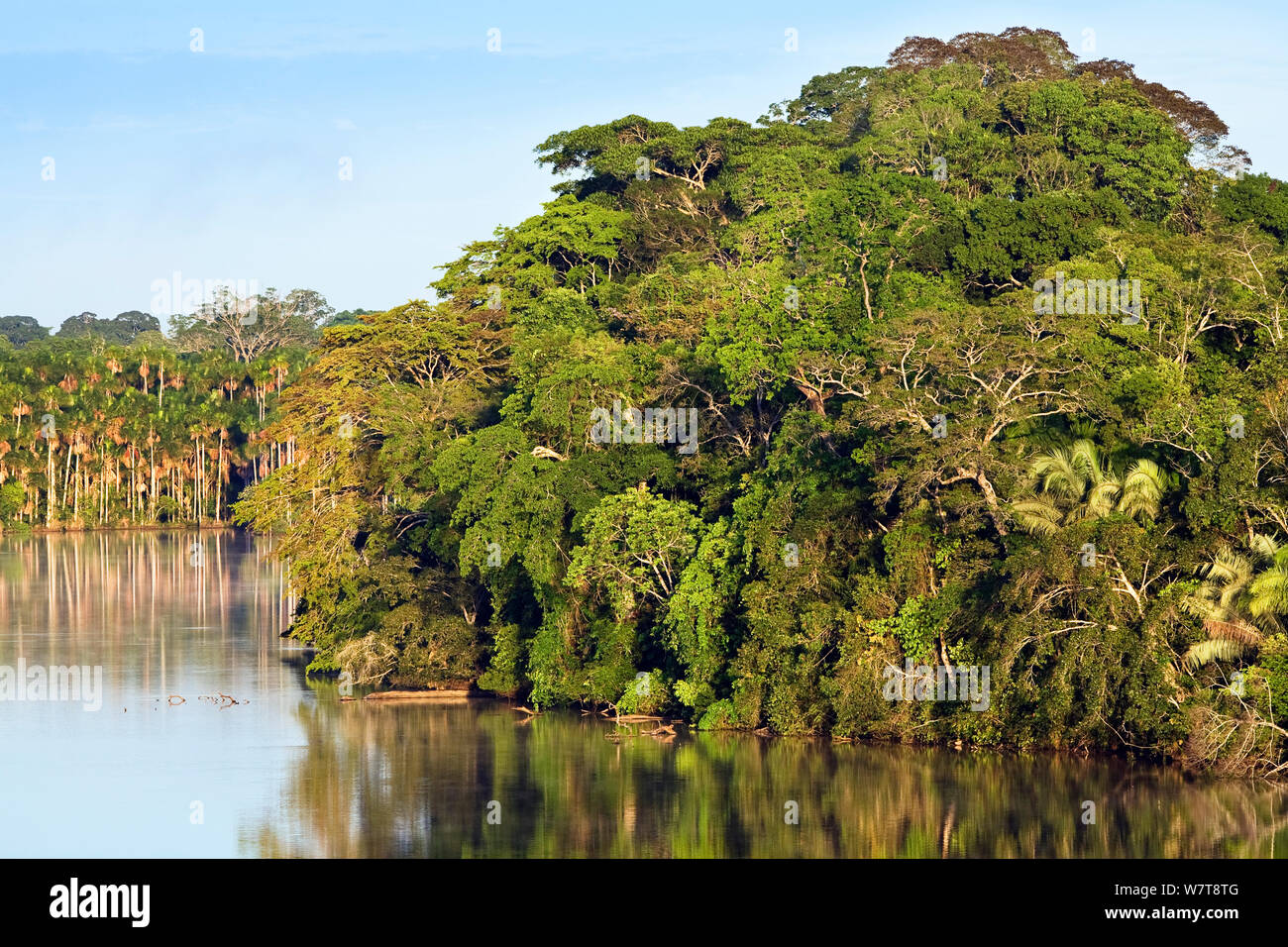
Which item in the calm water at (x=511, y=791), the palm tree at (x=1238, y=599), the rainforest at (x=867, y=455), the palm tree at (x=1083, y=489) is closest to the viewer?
the calm water at (x=511, y=791)

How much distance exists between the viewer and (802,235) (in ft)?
132

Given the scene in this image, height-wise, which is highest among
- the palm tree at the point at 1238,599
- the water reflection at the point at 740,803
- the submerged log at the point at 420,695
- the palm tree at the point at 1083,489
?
the palm tree at the point at 1083,489

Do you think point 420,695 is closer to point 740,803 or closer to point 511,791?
point 511,791

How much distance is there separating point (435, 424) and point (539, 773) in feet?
44.9

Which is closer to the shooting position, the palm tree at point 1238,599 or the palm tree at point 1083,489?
the palm tree at point 1238,599

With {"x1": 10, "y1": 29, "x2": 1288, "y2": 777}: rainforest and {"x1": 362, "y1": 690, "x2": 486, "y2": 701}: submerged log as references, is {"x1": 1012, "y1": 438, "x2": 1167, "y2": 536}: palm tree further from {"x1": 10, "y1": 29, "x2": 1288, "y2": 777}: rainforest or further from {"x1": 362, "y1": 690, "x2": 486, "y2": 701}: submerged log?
{"x1": 362, "y1": 690, "x2": 486, "y2": 701}: submerged log

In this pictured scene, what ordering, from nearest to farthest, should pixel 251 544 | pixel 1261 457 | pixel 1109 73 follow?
1. pixel 1261 457
2. pixel 1109 73
3. pixel 251 544

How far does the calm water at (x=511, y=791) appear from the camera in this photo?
1101 inches

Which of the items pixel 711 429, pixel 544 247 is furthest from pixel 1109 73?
pixel 711 429

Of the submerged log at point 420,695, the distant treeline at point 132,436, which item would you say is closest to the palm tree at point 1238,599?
the submerged log at point 420,695

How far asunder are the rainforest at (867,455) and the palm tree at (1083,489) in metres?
0.06

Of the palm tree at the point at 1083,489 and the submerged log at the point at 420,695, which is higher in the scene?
the palm tree at the point at 1083,489

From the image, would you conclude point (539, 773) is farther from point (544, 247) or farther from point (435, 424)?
point (544, 247)

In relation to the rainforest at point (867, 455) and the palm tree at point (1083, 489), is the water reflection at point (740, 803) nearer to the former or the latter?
the rainforest at point (867, 455)
